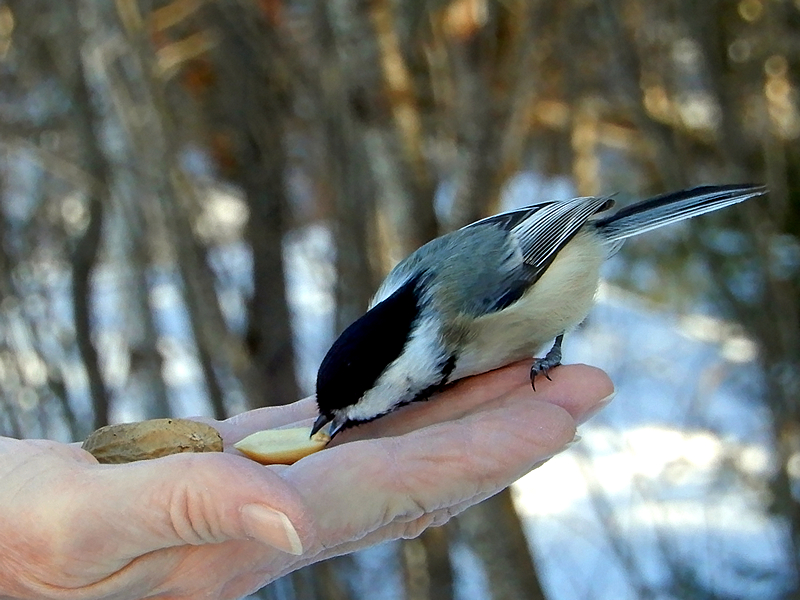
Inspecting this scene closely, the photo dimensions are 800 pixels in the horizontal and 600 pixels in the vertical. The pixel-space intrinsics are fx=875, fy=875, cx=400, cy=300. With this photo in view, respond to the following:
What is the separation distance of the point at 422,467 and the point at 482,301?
409 millimetres

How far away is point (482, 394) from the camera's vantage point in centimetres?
117

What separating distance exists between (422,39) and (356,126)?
0.76 ft

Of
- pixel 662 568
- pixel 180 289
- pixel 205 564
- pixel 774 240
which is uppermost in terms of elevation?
pixel 205 564

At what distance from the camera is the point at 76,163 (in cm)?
233

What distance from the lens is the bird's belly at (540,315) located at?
1188mm

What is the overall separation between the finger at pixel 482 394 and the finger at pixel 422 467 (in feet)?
0.31

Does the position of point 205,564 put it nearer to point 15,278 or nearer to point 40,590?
point 40,590

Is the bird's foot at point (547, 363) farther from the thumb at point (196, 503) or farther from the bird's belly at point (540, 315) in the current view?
the thumb at point (196, 503)

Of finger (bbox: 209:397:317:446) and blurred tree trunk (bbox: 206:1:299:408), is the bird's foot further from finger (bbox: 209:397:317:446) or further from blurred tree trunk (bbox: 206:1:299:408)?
blurred tree trunk (bbox: 206:1:299:408)

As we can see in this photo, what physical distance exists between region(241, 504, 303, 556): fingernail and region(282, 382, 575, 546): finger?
86 mm

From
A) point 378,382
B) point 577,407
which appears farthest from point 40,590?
point 577,407

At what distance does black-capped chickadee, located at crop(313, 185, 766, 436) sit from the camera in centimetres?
103

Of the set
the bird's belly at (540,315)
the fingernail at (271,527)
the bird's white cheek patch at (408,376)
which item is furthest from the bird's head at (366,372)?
the fingernail at (271,527)

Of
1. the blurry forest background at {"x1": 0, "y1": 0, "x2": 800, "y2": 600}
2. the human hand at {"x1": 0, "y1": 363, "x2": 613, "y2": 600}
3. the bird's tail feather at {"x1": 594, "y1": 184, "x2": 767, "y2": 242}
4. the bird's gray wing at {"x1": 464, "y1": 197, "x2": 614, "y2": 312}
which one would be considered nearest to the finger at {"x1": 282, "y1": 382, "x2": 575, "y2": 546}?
the human hand at {"x1": 0, "y1": 363, "x2": 613, "y2": 600}
